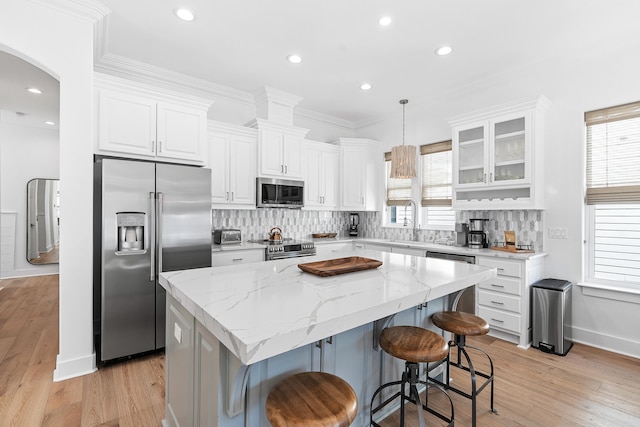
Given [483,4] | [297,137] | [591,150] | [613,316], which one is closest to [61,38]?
[297,137]

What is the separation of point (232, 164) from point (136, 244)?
1576 mm

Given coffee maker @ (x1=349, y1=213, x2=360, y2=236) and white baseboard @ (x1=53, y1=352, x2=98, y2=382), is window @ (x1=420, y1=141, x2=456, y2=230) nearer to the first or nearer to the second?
coffee maker @ (x1=349, y1=213, x2=360, y2=236)

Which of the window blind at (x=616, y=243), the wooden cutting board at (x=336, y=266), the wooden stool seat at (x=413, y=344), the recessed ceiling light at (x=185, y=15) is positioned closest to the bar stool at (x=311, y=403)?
the wooden stool seat at (x=413, y=344)

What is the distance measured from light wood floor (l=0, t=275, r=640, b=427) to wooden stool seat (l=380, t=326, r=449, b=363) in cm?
68

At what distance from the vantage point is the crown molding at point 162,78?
341 cm

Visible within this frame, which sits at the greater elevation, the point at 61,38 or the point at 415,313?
the point at 61,38

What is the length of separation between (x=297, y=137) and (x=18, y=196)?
18.6 feet

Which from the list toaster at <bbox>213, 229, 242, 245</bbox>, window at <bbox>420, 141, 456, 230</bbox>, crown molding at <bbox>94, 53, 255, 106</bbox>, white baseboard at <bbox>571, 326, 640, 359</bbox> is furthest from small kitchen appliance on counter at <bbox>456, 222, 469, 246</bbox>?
crown molding at <bbox>94, 53, 255, 106</bbox>

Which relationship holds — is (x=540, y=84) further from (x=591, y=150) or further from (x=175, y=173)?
(x=175, y=173)

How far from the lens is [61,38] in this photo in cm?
243

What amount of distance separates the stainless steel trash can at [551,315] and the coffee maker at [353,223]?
290 cm

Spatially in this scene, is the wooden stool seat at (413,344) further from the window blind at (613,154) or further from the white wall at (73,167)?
the window blind at (613,154)

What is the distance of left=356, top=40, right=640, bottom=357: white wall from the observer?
2.96 meters

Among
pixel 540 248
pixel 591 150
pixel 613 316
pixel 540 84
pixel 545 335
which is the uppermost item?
pixel 540 84
